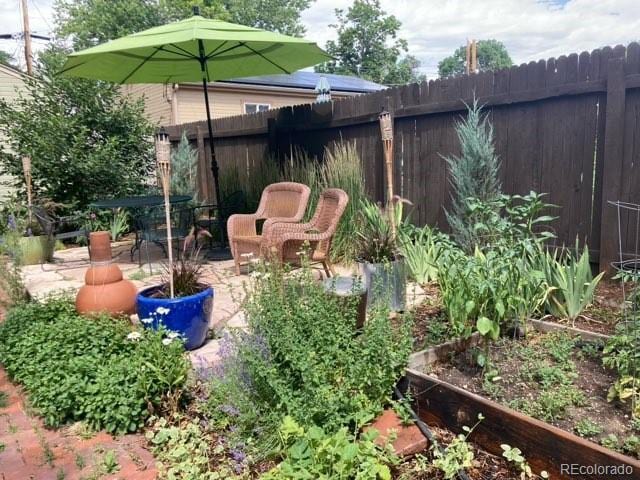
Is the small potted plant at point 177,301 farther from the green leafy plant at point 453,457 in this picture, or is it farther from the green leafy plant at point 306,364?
the green leafy plant at point 453,457

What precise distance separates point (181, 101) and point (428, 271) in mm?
10170

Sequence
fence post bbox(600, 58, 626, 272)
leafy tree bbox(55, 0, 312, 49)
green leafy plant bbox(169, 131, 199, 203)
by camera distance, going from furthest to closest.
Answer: leafy tree bbox(55, 0, 312, 49), green leafy plant bbox(169, 131, 199, 203), fence post bbox(600, 58, 626, 272)

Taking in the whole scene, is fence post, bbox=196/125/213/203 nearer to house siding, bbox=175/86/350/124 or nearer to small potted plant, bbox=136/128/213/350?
house siding, bbox=175/86/350/124

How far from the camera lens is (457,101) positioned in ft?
13.6

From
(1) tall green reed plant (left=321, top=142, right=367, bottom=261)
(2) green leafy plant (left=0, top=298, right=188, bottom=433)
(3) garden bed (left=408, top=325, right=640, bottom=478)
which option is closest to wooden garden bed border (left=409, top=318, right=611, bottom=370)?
(3) garden bed (left=408, top=325, right=640, bottom=478)

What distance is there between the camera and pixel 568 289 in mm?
2709

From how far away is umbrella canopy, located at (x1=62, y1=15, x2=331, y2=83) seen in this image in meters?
3.84

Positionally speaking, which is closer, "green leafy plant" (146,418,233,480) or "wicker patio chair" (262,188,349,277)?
"green leafy plant" (146,418,233,480)

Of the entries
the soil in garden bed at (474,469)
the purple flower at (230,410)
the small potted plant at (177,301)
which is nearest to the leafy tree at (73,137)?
the small potted plant at (177,301)

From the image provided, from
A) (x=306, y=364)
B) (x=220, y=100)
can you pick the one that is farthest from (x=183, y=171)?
(x=306, y=364)

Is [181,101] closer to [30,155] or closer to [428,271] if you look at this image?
[30,155]

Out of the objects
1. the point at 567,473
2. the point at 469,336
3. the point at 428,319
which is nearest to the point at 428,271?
the point at 428,319

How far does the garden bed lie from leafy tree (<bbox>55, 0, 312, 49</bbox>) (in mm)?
17805

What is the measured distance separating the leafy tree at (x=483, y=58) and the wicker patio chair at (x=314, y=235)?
4592 centimetres
